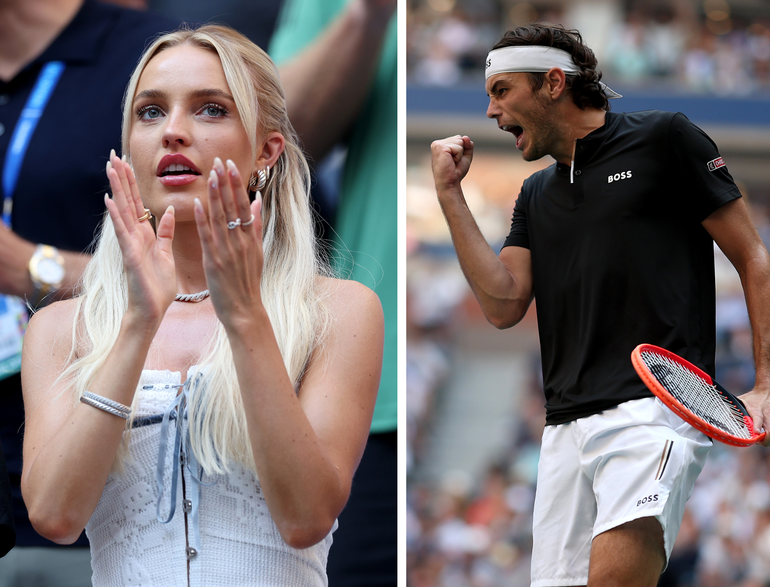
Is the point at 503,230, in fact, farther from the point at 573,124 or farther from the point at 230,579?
the point at 230,579

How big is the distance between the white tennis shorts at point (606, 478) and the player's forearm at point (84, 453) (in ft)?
3.31

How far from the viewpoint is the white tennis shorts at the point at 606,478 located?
6.31 ft

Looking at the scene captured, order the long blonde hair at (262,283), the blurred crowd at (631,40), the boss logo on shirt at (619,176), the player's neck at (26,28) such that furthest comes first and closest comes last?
the blurred crowd at (631,40)
the player's neck at (26,28)
the boss logo on shirt at (619,176)
the long blonde hair at (262,283)

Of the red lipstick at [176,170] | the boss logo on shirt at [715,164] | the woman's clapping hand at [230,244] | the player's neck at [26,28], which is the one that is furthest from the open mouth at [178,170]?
the boss logo on shirt at [715,164]

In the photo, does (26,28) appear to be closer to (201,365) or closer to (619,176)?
(201,365)

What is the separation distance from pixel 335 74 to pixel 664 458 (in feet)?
4.65

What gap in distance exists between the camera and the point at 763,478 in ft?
25.0

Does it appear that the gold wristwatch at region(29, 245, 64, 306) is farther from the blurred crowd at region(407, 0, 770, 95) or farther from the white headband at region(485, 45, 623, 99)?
the blurred crowd at region(407, 0, 770, 95)

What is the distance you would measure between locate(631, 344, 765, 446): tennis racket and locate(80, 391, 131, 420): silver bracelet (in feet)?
3.29

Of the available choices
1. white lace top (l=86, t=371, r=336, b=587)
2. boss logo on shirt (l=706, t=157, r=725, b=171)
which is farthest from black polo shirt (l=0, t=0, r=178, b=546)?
boss logo on shirt (l=706, t=157, r=725, b=171)

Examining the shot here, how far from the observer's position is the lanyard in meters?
2.54

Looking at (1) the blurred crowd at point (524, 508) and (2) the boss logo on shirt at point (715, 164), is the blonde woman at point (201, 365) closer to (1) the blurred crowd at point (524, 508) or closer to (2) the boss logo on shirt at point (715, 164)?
(2) the boss logo on shirt at point (715, 164)

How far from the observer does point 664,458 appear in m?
1.93

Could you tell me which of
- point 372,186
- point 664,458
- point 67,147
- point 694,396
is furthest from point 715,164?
point 67,147
